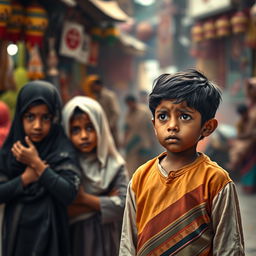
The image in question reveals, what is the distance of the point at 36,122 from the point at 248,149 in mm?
8268

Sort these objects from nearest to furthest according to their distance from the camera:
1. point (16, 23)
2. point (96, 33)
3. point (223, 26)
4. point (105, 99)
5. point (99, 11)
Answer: point (16, 23) < point (99, 11) < point (105, 99) < point (96, 33) < point (223, 26)

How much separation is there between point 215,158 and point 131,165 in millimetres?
2287

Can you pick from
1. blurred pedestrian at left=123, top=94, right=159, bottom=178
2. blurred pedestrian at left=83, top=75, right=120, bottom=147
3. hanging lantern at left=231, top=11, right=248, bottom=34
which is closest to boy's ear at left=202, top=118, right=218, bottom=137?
blurred pedestrian at left=83, top=75, right=120, bottom=147

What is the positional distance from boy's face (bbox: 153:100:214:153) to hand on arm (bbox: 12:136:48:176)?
1163 mm

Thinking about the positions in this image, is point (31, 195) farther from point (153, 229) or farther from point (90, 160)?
point (153, 229)

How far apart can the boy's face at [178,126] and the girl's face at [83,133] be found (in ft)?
4.14

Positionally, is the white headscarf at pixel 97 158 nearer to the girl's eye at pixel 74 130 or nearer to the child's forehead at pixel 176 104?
the girl's eye at pixel 74 130

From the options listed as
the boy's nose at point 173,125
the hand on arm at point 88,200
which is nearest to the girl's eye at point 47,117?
the hand on arm at point 88,200

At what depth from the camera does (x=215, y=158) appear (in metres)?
13.1

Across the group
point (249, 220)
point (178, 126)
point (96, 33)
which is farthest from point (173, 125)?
point (96, 33)

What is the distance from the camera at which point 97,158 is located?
389cm

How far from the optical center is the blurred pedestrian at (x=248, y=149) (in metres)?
11.0

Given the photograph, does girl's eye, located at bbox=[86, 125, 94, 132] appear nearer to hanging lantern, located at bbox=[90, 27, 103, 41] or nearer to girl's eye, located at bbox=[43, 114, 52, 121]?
girl's eye, located at bbox=[43, 114, 52, 121]

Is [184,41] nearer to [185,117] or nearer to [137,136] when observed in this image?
[137,136]
